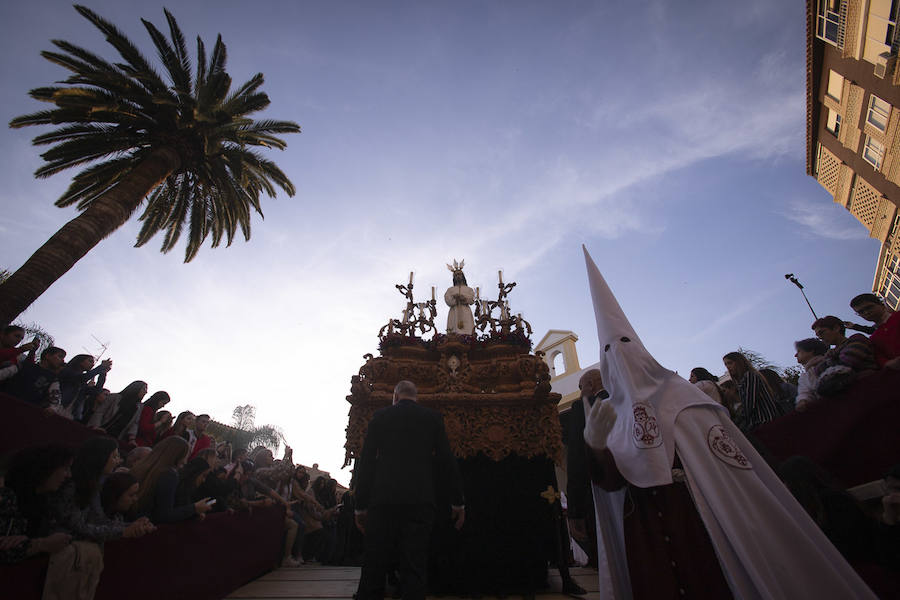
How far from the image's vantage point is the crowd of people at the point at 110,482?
259 cm

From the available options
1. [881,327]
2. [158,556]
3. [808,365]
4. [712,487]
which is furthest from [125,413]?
[881,327]

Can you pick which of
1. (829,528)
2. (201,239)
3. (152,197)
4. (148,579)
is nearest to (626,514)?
(829,528)

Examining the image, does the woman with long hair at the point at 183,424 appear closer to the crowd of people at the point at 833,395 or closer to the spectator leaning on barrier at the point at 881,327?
the crowd of people at the point at 833,395

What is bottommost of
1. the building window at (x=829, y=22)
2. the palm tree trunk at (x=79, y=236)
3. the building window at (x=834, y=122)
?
the palm tree trunk at (x=79, y=236)

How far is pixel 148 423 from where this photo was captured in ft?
18.7

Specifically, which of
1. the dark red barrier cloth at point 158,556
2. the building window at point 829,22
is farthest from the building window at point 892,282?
the dark red barrier cloth at point 158,556

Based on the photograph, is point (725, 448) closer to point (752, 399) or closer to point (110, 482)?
point (752, 399)

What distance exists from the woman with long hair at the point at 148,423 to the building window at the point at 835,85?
25213mm

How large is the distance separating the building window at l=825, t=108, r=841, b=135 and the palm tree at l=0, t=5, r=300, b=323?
23.0 metres

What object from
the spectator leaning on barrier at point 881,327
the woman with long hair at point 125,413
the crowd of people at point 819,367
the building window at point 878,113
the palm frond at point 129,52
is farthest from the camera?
the building window at point 878,113

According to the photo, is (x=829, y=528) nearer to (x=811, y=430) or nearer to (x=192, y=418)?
(x=811, y=430)

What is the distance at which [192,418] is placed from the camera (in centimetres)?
571

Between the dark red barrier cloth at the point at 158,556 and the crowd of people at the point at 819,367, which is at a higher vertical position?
the crowd of people at the point at 819,367

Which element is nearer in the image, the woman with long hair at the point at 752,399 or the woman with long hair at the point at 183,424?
the woman with long hair at the point at 752,399
